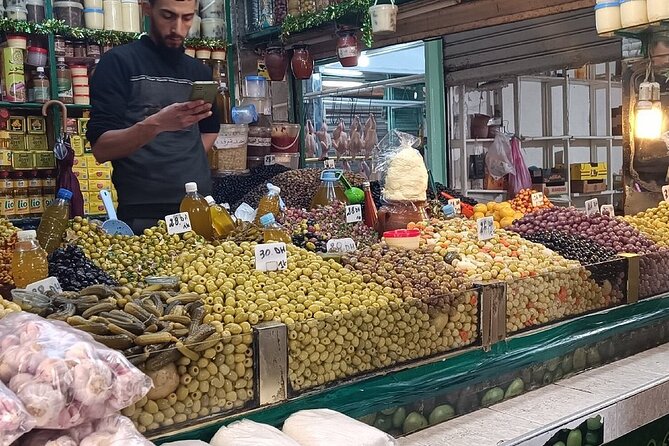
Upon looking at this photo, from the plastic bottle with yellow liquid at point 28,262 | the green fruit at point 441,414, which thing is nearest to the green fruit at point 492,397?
the green fruit at point 441,414

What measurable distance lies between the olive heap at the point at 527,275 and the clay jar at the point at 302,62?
3330 mm

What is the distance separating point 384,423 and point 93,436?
2.95 ft

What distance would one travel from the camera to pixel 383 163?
3.23 m

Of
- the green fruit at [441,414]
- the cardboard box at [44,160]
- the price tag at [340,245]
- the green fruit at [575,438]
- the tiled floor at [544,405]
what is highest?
the cardboard box at [44,160]

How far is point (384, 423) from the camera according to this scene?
74.0 inches

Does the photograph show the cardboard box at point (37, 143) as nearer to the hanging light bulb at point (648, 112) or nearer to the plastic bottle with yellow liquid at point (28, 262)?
the plastic bottle with yellow liquid at point (28, 262)

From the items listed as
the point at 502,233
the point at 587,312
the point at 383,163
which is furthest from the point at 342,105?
the point at 587,312

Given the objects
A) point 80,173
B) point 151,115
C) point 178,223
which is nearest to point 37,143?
point 80,173

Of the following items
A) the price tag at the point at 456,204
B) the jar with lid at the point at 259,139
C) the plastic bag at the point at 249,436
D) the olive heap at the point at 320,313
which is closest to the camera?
the plastic bag at the point at 249,436

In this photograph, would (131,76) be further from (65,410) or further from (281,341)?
(65,410)

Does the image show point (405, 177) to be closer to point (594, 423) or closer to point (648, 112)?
point (594, 423)

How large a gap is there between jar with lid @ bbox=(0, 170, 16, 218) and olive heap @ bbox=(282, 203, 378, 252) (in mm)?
2588

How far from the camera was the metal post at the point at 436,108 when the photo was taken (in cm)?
566

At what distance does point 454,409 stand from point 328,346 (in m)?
0.49
